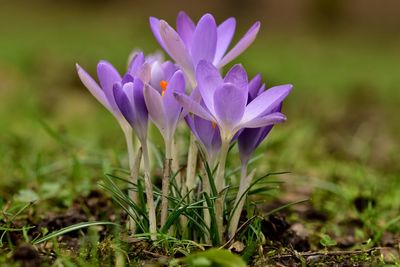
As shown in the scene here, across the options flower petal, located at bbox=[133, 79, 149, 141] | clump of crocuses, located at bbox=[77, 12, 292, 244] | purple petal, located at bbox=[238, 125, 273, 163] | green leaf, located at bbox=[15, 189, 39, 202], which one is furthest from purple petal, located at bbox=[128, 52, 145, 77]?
green leaf, located at bbox=[15, 189, 39, 202]

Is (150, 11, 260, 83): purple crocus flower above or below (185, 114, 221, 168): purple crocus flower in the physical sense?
above

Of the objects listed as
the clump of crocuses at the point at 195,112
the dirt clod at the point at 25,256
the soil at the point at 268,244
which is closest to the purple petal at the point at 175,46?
the clump of crocuses at the point at 195,112

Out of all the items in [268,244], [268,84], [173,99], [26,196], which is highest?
[173,99]

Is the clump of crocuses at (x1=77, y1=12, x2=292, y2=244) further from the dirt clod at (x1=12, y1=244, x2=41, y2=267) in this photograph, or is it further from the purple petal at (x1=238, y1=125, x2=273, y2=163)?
the dirt clod at (x1=12, y1=244, x2=41, y2=267)

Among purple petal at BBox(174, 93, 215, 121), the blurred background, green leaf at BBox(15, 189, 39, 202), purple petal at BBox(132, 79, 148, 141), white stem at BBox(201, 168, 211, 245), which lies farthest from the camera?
the blurred background

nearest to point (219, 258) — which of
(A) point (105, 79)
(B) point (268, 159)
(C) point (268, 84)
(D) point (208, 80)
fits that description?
(D) point (208, 80)

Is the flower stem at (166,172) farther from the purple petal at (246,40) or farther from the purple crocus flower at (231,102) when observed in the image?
the purple petal at (246,40)

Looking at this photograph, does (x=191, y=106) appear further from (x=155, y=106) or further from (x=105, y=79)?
(x=105, y=79)
